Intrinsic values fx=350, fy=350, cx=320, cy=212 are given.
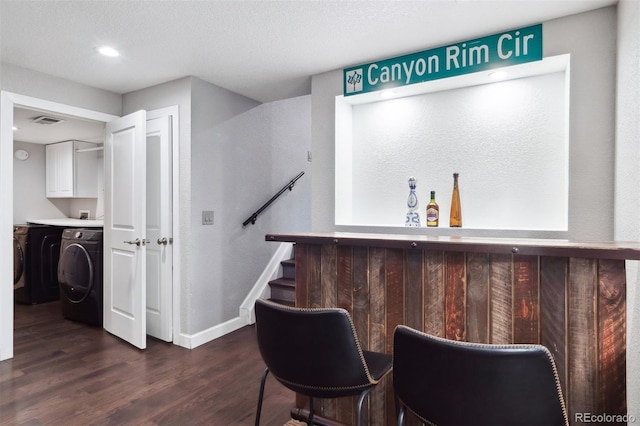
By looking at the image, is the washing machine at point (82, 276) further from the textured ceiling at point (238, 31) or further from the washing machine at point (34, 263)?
the textured ceiling at point (238, 31)

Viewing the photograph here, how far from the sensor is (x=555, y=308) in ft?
4.14

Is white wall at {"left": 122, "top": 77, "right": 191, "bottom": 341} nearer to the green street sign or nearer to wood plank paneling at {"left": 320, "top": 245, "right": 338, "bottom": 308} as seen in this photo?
the green street sign

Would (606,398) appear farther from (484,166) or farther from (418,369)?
(484,166)

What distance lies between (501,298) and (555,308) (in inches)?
6.8

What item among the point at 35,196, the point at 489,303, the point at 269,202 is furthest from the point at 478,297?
the point at 35,196

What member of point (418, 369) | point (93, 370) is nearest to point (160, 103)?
point (93, 370)

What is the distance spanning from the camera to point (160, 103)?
3.31 m

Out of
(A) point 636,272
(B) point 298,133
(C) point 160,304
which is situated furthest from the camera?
(B) point 298,133

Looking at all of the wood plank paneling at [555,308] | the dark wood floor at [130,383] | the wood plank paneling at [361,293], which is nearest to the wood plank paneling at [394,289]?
the wood plank paneling at [361,293]

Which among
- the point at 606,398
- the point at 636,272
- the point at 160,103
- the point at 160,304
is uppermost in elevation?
the point at 160,103

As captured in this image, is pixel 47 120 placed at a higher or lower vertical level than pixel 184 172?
higher

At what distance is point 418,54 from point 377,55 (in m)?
0.30

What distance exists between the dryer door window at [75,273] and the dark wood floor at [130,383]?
44 cm

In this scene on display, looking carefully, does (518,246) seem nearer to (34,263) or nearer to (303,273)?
(303,273)
